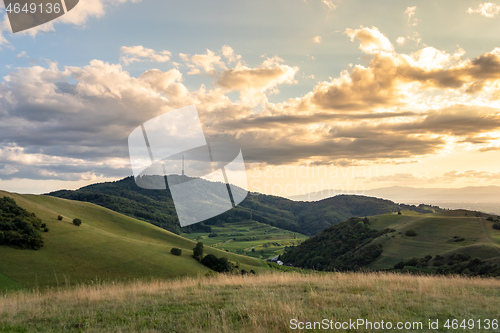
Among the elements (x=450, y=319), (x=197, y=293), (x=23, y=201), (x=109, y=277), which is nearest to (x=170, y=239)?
(x=23, y=201)

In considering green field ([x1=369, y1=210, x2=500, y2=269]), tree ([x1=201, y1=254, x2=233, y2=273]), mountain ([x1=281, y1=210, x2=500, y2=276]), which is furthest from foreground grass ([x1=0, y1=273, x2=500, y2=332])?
green field ([x1=369, y1=210, x2=500, y2=269])

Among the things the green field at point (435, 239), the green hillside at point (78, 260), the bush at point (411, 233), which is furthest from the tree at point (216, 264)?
the bush at point (411, 233)

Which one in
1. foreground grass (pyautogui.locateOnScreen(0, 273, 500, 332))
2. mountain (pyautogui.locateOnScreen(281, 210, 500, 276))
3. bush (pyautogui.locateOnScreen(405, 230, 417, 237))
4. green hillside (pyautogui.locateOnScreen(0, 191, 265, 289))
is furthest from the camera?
bush (pyautogui.locateOnScreen(405, 230, 417, 237))

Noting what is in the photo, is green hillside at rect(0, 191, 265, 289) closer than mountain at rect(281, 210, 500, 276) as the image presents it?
Yes

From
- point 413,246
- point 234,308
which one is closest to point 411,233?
point 413,246

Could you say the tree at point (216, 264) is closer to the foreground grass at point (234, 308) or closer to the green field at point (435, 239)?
the green field at point (435, 239)

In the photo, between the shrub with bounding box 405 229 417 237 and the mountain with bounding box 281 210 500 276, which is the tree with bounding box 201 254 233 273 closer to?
the mountain with bounding box 281 210 500 276

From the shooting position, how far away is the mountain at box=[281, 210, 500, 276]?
262ft

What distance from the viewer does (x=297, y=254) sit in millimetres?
178375

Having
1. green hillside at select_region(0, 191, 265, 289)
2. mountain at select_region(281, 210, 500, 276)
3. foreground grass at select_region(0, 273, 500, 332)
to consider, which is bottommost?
mountain at select_region(281, 210, 500, 276)

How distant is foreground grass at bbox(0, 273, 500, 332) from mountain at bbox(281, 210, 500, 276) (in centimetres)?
5321

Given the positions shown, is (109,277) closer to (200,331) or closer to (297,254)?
(200,331)

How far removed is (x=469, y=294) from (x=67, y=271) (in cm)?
5201

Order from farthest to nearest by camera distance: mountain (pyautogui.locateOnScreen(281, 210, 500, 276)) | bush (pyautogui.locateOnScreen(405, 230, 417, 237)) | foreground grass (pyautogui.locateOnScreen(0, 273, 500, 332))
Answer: bush (pyautogui.locateOnScreen(405, 230, 417, 237))
mountain (pyautogui.locateOnScreen(281, 210, 500, 276))
foreground grass (pyautogui.locateOnScreen(0, 273, 500, 332))
